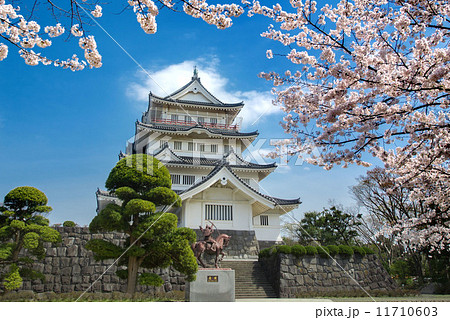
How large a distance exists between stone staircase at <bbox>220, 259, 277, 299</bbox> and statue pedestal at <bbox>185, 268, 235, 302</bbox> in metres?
2.61

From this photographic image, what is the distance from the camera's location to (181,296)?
10883mm

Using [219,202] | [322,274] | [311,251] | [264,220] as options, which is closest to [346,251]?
[322,274]

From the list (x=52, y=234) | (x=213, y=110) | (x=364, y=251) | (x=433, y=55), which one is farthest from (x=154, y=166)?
(x=213, y=110)

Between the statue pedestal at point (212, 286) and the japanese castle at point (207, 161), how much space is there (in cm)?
710

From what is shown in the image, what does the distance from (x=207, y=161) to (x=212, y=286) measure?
13.9 meters

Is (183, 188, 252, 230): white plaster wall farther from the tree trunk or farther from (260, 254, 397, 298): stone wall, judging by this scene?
the tree trunk

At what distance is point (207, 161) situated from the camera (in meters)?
22.5

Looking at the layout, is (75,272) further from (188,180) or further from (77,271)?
(188,180)

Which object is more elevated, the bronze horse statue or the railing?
the railing

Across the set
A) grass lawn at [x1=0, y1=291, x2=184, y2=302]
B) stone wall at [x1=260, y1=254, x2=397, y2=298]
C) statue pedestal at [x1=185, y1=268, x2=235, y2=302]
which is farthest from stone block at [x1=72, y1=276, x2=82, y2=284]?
stone wall at [x1=260, y1=254, x2=397, y2=298]

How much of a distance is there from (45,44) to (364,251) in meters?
14.4

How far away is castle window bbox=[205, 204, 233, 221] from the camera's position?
16953 millimetres

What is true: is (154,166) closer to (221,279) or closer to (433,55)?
(221,279)

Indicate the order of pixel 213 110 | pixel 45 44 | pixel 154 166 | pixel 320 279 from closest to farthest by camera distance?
pixel 45 44
pixel 154 166
pixel 320 279
pixel 213 110
